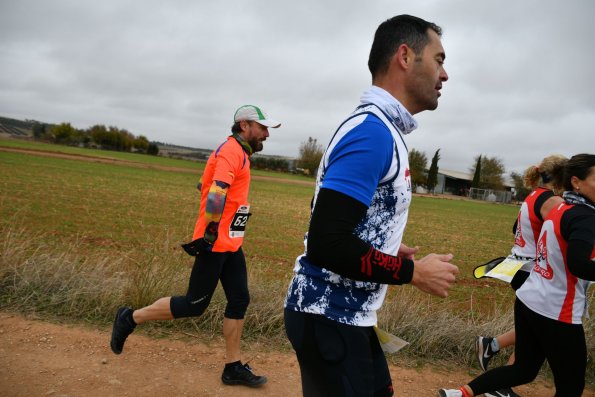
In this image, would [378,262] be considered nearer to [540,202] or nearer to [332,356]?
[332,356]

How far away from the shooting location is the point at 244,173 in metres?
3.67

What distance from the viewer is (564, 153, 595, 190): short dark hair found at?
2.75 meters

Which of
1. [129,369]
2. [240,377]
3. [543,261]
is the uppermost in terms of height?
[543,261]

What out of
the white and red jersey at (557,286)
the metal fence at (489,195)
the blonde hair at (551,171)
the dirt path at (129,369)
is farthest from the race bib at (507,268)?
the metal fence at (489,195)

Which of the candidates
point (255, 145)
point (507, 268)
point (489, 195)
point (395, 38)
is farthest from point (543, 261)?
point (489, 195)

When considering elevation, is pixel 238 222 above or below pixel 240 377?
above

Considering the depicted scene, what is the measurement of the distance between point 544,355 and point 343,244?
2420 millimetres

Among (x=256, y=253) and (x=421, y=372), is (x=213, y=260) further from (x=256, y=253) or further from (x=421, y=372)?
(x=256, y=253)

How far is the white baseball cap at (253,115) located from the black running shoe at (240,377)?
2.14m

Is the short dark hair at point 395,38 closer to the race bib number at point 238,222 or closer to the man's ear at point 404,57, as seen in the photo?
the man's ear at point 404,57

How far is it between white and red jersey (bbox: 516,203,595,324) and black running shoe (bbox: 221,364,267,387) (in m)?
2.19

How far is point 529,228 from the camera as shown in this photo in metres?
3.56

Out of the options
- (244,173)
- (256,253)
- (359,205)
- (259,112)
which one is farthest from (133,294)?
(256,253)

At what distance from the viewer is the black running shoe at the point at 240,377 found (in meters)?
3.48
